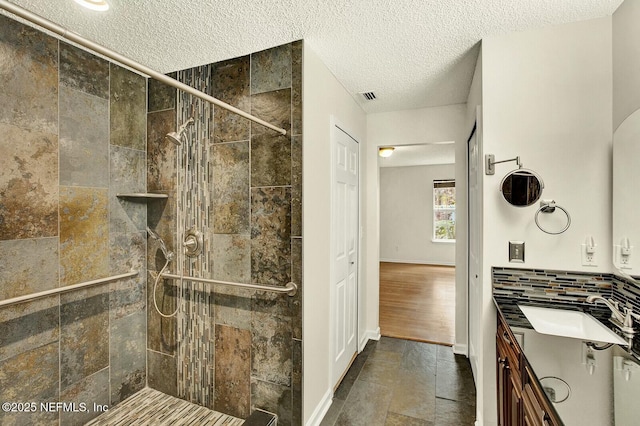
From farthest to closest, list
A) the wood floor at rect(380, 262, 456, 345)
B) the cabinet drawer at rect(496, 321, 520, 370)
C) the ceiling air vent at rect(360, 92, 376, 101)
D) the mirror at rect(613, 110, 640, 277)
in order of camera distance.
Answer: the wood floor at rect(380, 262, 456, 345)
the ceiling air vent at rect(360, 92, 376, 101)
the mirror at rect(613, 110, 640, 277)
the cabinet drawer at rect(496, 321, 520, 370)

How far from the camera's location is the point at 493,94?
1.82 m

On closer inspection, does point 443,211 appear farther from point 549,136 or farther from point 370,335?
point 549,136

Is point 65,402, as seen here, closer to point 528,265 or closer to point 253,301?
point 253,301

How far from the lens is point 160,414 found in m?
2.00

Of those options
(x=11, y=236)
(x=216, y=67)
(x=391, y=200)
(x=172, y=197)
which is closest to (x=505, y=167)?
(x=216, y=67)

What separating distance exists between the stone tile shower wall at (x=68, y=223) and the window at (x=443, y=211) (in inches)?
274

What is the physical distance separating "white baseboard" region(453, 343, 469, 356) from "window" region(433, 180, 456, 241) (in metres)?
4.99

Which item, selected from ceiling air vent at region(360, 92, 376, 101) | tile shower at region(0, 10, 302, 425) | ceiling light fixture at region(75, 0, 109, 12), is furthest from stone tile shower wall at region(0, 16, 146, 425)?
ceiling air vent at region(360, 92, 376, 101)

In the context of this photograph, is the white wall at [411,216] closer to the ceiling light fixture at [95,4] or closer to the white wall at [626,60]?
the white wall at [626,60]

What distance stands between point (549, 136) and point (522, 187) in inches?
13.0

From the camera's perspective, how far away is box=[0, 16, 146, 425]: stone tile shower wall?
159cm

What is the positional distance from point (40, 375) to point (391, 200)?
7.47 m

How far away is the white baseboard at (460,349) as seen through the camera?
9.77ft

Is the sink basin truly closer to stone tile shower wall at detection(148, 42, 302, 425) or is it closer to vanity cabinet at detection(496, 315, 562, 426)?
vanity cabinet at detection(496, 315, 562, 426)
